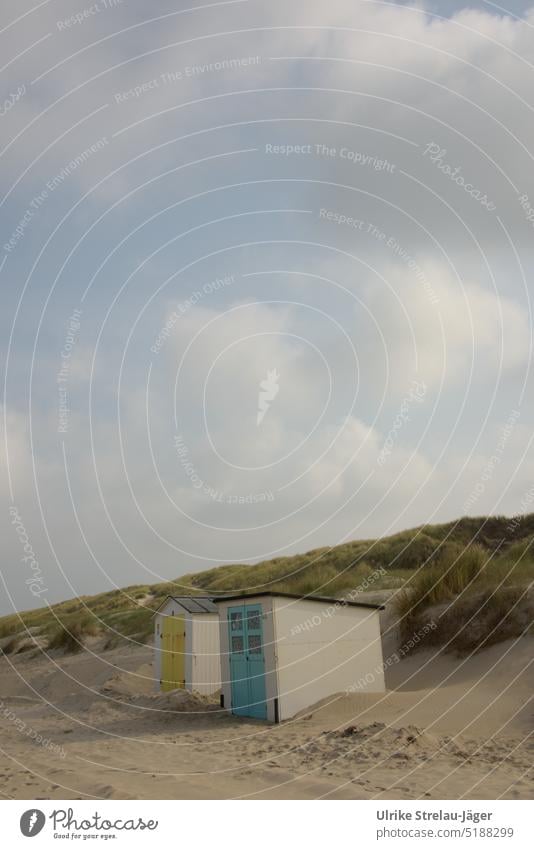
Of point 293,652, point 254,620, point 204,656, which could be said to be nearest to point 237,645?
point 254,620

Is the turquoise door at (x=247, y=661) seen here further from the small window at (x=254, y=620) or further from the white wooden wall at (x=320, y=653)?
the white wooden wall at (x=320, y=653)

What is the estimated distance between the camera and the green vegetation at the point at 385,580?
21438 mm

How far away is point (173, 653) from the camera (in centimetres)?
2147

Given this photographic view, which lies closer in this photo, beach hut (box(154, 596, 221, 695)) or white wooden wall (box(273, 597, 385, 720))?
white wooden wall (box(273, 597, 385, 720))

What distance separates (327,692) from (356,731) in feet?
10.5

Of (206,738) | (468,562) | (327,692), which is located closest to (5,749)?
(206,738)

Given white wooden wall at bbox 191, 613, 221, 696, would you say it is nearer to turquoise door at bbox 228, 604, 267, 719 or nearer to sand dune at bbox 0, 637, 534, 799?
sand dune at bbox 0, 637, 534, 799

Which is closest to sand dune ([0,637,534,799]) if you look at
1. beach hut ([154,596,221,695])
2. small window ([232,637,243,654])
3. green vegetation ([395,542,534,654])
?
green vegetation ([395,542,534,654])

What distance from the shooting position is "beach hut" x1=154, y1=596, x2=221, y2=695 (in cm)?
2059

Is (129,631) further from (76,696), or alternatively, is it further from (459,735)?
(459,735)

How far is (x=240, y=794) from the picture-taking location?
368 inches

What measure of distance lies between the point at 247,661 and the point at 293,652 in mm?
1255

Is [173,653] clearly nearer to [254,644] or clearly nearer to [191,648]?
[191,648]

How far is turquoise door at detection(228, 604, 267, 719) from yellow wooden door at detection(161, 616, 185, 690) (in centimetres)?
415
